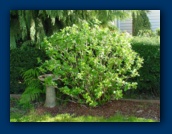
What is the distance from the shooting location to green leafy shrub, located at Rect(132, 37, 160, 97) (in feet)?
18.9

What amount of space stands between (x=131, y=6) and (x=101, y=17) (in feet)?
4.19

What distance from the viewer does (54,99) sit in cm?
560

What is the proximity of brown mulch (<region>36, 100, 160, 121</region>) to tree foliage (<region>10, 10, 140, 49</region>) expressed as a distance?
114 cm

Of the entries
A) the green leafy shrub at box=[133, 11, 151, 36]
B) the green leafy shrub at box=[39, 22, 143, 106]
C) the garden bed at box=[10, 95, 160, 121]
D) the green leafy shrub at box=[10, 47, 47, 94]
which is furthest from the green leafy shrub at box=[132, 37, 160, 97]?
the green leafy shrub at box=[10, 47, 47, 94]

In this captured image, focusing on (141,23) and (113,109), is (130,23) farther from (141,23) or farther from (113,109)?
(113,109)

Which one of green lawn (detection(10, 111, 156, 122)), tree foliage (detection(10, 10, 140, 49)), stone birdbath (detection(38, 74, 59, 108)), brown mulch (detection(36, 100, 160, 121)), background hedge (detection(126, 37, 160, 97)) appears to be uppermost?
tree foliage (detection(10, 10, 140, 49))

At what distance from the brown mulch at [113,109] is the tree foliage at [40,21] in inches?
45.0

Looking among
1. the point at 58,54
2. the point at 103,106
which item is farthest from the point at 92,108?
the point at 58,54

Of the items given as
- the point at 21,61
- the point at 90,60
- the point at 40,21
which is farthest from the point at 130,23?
the point at 21,61

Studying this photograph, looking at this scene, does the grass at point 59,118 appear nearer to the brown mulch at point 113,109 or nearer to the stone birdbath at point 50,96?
the brown mulch at point 113,109

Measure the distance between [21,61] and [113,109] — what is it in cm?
174

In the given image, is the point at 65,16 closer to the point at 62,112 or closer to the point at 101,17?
the point at 101,17

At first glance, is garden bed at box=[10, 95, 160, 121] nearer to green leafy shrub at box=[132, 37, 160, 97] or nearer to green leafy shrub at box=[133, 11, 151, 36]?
green leafy shrub at box=[132, 37, 160, 97]

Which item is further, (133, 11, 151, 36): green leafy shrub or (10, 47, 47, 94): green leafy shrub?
(133, 11, 151, 36): green leafy shrub
